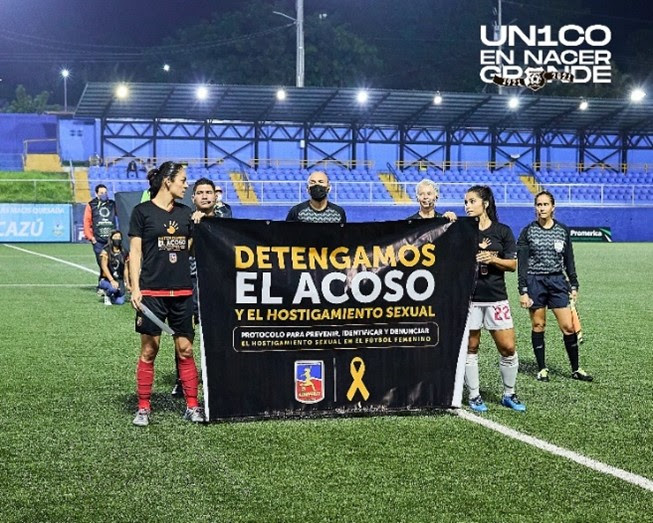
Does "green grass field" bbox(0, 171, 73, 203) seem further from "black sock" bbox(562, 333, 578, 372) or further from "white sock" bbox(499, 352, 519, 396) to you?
"white sock" bbox(499, 352, 519, 396)

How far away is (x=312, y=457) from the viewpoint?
609cm

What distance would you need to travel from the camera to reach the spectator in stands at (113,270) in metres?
16.2

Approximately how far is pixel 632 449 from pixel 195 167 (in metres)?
42.2

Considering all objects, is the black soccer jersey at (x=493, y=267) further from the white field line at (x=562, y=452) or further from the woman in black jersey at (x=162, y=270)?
the woman in black jersey at (x=162, y=270)

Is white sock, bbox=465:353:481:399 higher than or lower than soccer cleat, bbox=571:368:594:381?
higher

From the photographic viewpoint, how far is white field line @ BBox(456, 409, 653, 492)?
18.3 feet

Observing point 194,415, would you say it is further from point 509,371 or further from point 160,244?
point 509,371

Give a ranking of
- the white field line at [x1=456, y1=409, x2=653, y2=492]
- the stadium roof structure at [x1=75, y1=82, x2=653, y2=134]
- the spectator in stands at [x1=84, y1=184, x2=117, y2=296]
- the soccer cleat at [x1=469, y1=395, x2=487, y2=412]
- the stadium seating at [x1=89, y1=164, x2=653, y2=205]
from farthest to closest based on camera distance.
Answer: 1. the stadium roof structure at [x1=75, y1=82, x2=653, y2=134]
2. the stadium seating at [x1=89, y1=164, x2=653, y2=205]
3. the spectator in stands at [x1=84, y1=184, x2=117, y2=296]
4. the soccer cleat at [x1=469, y1=395, x2=487, y2=412]
5. the white field line at [x1=456, y1=409, x2=653, y2=492]

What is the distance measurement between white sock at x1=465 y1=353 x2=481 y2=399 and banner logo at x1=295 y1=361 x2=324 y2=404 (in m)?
1.25

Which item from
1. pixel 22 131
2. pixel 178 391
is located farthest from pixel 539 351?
pixel 22 131

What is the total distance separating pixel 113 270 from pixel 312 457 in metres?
11.2

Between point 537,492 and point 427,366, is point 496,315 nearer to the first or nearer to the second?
point 427,366

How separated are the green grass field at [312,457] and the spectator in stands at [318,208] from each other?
73.7 inches

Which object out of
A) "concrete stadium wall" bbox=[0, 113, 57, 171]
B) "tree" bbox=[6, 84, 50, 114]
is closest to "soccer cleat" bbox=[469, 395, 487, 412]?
"concrete stadium wall" bbox=[0, 113, 57, 171]
